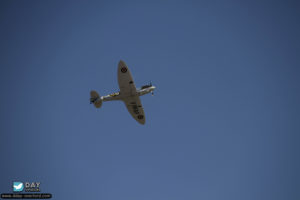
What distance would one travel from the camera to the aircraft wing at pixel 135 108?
1232 inches

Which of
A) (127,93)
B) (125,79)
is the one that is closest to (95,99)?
(127,93)

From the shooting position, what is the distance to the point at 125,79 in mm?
29828

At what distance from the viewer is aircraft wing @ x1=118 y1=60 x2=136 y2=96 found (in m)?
29.8

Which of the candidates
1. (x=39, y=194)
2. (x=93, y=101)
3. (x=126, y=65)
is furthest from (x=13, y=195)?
(x=126, y=65)

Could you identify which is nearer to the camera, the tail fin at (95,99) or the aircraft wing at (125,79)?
the aircraft wing at (125,79)

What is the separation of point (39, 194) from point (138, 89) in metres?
14.7

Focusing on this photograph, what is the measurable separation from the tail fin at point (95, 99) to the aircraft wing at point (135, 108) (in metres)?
2.97

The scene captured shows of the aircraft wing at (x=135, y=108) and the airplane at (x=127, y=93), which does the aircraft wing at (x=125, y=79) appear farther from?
the aircraft wing at (x=135, y=108)

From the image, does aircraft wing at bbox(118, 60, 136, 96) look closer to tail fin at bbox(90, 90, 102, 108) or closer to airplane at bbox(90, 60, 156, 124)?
airplane at bbox(90, 60, 156, 124)

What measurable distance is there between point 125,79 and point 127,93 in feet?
5.36

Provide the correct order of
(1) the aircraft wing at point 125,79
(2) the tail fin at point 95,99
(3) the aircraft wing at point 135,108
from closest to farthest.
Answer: (1) the aircraft wing at point 125,79, (3) the aircraft wing at point 135,108, (2) the tail fin at point 95,99

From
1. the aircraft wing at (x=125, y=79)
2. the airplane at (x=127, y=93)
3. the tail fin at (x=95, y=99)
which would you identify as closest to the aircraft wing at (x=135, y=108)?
the airplane at (x=127, y=93)

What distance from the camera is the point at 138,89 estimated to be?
99.7 ft

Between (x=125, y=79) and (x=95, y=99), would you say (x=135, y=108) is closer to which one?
(x=125, y=79)
